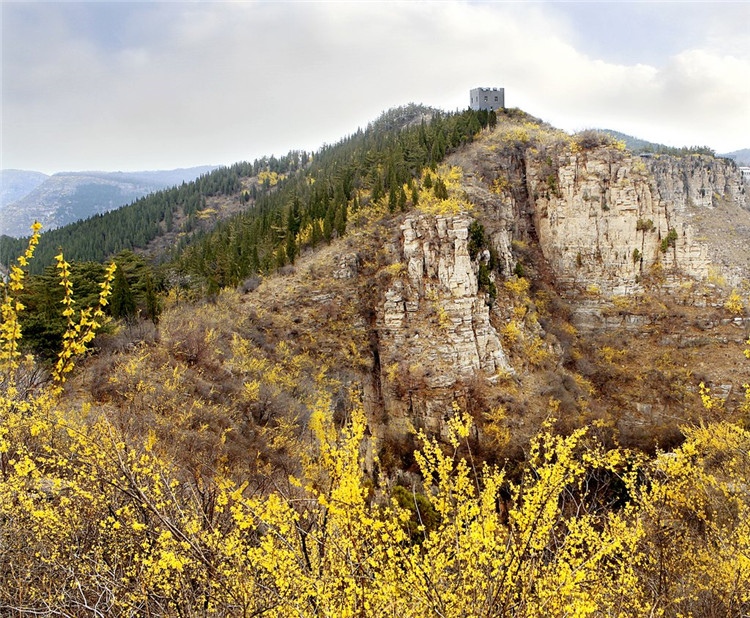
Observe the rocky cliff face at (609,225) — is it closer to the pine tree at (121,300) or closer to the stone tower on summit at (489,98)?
the stone tower on summit at (489,98)

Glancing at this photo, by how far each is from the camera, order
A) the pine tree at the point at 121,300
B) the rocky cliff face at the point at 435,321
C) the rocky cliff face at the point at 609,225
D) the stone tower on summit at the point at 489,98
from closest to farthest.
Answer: the pine tree at the point at 121,300 → the rocky cliff face at the point at 435,321 → the rocky cliff face at the point at 609,225 → the stone tower on summit at the point at 489,98

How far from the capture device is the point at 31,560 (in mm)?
6008

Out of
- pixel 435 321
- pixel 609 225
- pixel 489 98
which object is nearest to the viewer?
pixel 435 321

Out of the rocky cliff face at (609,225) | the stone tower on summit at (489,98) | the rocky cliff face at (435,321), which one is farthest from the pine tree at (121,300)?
the stone tower on summit at (489,98)

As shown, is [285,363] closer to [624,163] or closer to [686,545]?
[686,545]

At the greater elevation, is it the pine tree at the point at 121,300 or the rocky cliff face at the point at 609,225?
the rocky cliff face at the point at 609,225

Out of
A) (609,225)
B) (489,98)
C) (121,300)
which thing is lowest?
(121,300)

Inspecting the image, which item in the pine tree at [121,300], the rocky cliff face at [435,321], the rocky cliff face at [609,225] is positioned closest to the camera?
the pine tree at [121,300]

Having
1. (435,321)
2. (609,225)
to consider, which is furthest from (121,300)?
(609,225)

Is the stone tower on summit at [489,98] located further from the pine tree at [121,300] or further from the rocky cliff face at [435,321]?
the pine tree at [121,300]

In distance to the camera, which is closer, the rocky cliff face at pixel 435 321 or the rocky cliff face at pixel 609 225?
the rocky cliff face at pixel 435 321

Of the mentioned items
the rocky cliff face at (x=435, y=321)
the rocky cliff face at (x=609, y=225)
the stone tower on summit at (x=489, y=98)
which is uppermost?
the stone tower on summit at (x=489, y=98)

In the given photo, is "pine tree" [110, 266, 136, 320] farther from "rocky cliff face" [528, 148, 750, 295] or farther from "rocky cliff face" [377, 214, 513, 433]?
"rocky cliff face" [528, 148, 750, 295]

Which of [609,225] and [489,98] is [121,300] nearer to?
[609,225]
